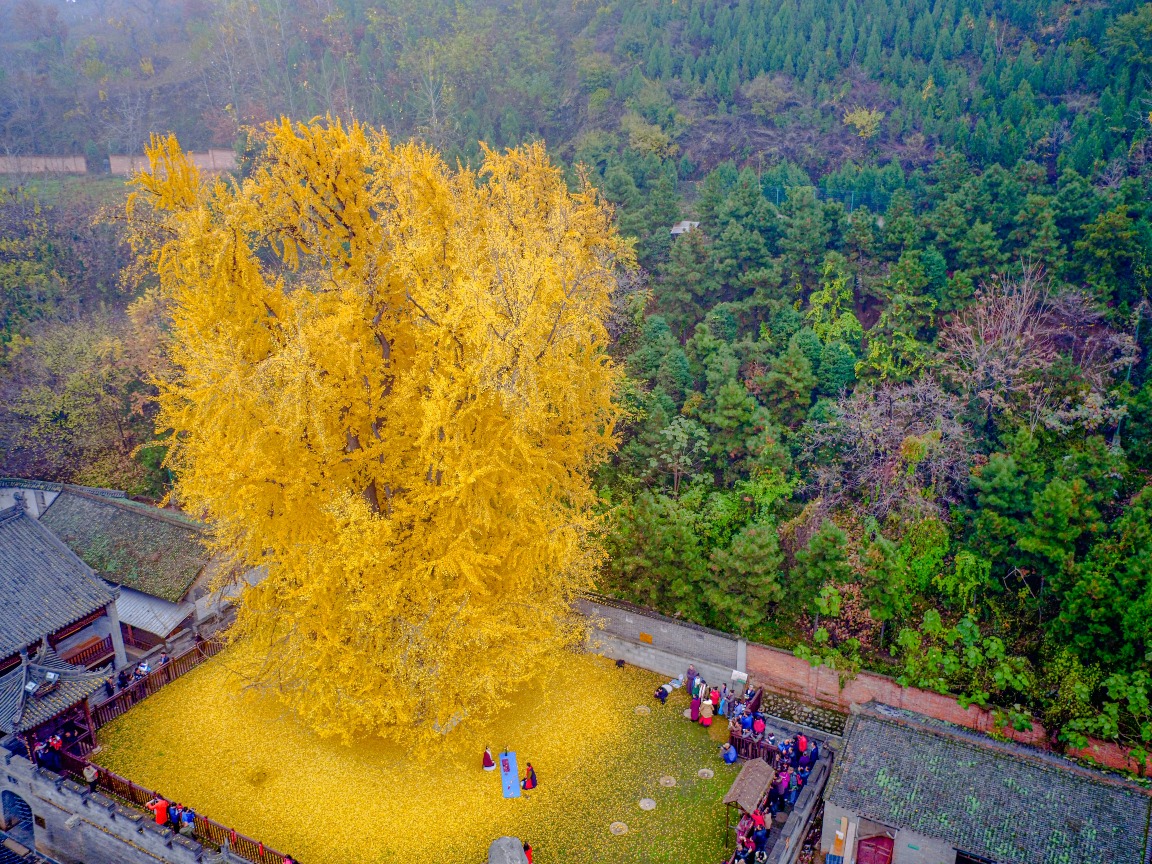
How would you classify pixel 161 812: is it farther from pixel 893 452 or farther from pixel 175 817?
pixel 893 452

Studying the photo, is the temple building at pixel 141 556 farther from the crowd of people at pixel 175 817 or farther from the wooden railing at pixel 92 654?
the crowd of people at pixel 175 817

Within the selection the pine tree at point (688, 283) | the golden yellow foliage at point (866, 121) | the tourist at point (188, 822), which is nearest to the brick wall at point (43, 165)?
the pine tree at point (688, 283)

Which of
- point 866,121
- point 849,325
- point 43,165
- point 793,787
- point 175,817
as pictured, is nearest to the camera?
point 175,817

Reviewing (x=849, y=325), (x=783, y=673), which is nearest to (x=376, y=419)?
(x=783, y=673)

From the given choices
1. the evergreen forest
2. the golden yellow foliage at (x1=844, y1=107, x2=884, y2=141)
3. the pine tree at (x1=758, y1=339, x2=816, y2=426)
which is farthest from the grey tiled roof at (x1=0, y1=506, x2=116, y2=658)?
the golden yellow foliage at (x1=844, y1=107, x2=884, y2=141)

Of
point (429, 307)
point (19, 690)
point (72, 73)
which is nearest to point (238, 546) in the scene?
point (19, 690)

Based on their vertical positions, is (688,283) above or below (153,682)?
above
